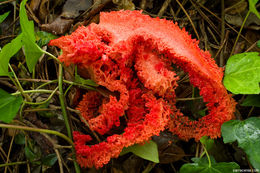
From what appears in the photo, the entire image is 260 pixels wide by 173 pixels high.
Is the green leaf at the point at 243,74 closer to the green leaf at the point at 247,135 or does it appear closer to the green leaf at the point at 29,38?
the green leaf at the point at 247,135

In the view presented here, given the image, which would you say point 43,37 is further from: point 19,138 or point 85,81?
point 19,138

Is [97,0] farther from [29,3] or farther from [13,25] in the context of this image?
[13,25]

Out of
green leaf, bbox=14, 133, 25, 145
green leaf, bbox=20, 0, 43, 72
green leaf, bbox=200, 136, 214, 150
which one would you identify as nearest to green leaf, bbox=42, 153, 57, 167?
green leaf, bbox=14, 133, 25, 145

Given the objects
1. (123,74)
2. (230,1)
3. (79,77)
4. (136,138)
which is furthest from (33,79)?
(230,1)

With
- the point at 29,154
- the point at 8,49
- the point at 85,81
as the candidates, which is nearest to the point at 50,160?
the point at 29,154

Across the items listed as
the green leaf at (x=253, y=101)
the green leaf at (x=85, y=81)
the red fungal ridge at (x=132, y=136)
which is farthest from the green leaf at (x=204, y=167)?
the green leaf at (x=85, y=81)

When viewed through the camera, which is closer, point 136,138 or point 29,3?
point 136,138
